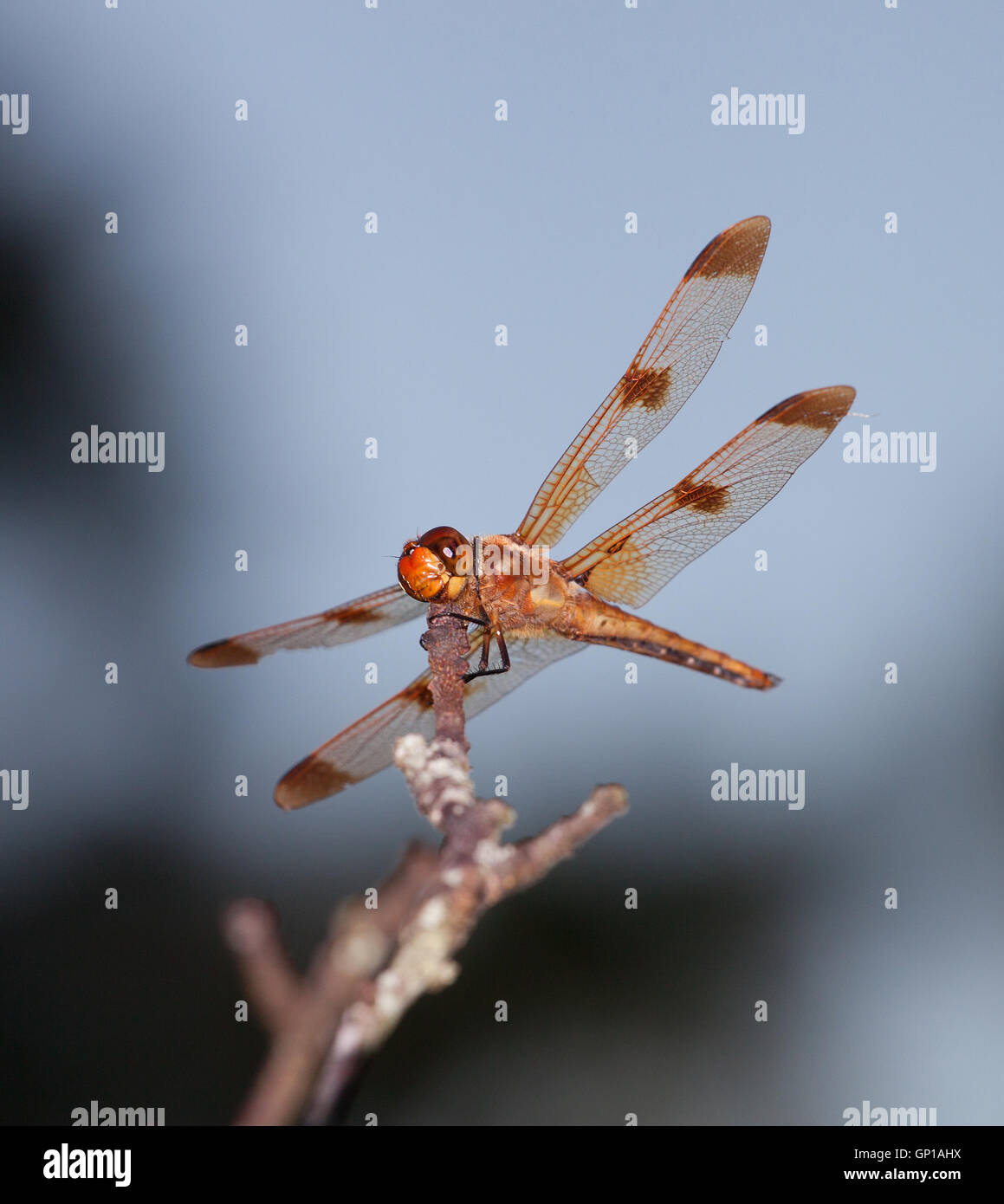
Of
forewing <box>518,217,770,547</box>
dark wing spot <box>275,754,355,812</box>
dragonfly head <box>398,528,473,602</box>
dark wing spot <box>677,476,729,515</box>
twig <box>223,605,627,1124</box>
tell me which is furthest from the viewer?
dark wing spot <box>677,476,729,515</box>

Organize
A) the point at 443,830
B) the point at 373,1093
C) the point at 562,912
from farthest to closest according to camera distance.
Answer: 1. the point at 562,912
2. the point at 373,1093
3. the point at 443,830

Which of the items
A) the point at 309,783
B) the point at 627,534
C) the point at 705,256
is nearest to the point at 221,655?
the point at 309,783

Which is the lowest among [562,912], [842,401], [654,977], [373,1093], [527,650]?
[373,1093]

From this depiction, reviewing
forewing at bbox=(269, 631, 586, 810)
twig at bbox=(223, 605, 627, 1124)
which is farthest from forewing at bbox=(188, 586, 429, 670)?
twig at bbox=(223, 605, 627, 1124)

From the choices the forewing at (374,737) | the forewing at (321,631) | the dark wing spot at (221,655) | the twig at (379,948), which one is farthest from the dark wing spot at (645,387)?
the twig at (379,948)

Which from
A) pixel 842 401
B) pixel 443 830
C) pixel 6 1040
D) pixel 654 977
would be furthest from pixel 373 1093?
pixel 443 830

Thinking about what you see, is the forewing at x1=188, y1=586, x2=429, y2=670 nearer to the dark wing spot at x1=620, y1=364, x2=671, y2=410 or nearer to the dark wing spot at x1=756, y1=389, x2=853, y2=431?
the dark wing spot at x1=620, y1=364, x2=671, y2=410

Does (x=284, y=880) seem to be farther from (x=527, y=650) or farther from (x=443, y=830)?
(x=443, y=830)
